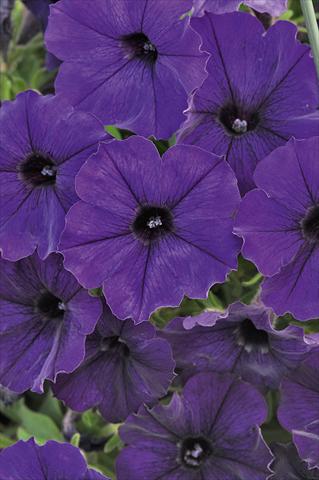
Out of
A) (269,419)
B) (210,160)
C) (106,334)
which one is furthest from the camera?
(269,419)

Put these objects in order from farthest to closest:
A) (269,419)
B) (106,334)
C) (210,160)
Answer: (269,419)
(106,334)
(210,160)

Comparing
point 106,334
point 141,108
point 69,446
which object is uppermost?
point 141,108

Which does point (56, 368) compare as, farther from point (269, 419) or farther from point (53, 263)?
point (269, 419)

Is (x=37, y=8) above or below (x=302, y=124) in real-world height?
above

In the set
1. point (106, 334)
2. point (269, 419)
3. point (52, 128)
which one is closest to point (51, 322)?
point (106, 334)

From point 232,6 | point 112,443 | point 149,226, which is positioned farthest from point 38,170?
point 112,443

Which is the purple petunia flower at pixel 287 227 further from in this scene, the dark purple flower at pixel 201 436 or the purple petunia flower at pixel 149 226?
the dark purple flower at pixel 201 436

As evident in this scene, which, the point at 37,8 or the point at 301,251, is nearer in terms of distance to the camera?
the point at 301,251
